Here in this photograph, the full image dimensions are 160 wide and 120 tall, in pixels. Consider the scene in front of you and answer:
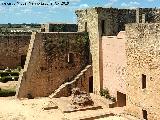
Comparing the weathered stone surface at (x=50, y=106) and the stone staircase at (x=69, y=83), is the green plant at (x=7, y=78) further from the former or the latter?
the weathered stone surface at (x=50, y=106)

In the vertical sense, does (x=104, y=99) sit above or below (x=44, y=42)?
below

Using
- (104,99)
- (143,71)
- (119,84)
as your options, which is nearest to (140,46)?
(143,71)

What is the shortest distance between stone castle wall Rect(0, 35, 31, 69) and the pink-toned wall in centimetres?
1759

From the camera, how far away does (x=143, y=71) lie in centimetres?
2053

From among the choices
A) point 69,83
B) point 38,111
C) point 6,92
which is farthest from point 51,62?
point 38,111

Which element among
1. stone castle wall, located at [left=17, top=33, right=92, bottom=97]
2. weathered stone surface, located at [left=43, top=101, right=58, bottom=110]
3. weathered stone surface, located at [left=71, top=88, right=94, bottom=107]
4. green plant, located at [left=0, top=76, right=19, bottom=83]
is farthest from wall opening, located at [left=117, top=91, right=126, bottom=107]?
green plant, located at [left=0, top=76, right=19, bottom=83]

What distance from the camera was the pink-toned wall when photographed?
24.8 meters

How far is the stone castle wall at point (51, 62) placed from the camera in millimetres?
28734

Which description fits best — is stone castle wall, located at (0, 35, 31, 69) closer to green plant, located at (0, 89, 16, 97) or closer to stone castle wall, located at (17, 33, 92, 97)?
green plant, located at (0, 89, 16, 97)

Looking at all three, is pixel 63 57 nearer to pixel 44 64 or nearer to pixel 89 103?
pixel 44 64

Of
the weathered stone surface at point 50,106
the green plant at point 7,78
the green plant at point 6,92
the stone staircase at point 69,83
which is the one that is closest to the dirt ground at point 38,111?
the weathered stone surface at point 50,106

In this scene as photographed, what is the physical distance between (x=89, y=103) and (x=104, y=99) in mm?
1847

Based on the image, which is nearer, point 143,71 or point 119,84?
point 143,71

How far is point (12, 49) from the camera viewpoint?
42406 mm
